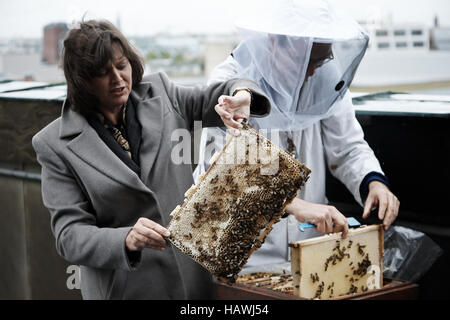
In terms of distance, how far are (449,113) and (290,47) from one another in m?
0.68

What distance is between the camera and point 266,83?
6.52ft

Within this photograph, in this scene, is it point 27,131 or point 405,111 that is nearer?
point 405,111

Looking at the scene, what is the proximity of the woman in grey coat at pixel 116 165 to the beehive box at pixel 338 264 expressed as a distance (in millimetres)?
373

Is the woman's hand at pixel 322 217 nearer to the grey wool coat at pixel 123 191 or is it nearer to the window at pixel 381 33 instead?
the grey wool coat at pixel 123 191

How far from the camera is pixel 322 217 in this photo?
181 centimetres

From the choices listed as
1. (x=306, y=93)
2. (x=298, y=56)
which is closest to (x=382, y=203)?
(x=306, y=93)

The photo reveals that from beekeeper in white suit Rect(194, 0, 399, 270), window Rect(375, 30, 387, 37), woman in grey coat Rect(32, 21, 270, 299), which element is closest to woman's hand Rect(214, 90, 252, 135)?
woman in grey coat Rect(32, 21, 270, 299)

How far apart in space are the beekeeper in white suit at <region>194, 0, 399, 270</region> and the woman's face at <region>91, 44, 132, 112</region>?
355 millimetres

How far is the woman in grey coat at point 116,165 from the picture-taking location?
1.68 m

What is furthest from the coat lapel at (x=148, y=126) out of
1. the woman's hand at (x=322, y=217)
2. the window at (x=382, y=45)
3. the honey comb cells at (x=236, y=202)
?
the window at (x=382, y=45)

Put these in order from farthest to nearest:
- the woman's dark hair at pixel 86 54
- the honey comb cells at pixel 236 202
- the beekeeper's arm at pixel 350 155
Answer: the beekeeper's arm at pixel 350 155 < the woman's dark hair at pixel 86 54 < the honey comb cells at pixel 236 202
